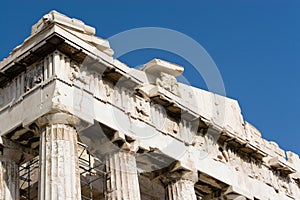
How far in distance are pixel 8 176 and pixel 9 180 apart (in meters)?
0.12

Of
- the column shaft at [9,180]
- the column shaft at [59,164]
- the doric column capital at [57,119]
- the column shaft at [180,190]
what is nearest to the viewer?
the column shaft at [59,164]

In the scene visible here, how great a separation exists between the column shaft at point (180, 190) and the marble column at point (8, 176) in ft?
16.4

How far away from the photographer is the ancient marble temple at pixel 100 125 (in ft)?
57.4

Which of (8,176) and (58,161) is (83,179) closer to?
(8,176)

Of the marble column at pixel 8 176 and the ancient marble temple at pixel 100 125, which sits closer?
the ancient marble temple at pixel 100 125

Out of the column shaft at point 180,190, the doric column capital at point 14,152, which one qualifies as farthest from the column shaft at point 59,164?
the column shaft at point 180,190

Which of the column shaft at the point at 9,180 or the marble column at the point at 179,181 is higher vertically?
the marble column at the point at 179,181

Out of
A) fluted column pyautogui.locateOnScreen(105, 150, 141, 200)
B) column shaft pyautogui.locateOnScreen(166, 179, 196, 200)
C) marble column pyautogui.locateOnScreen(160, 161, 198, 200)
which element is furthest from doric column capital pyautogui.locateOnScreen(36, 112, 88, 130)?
column shaft pyautogui.locateOnScreen(166, 179, 196, 200)

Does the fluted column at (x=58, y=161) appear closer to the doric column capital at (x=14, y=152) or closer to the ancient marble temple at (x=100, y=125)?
the ancient marble temple at (x=100, y=125)

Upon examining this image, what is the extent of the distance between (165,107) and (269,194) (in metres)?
6.43

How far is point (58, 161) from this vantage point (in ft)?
55.6

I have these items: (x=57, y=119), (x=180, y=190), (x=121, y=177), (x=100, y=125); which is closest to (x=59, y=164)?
(x=57, y=119)

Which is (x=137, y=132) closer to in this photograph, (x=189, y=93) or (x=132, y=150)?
(x=132, y=150)

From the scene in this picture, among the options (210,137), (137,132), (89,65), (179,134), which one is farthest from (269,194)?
(89,65)
